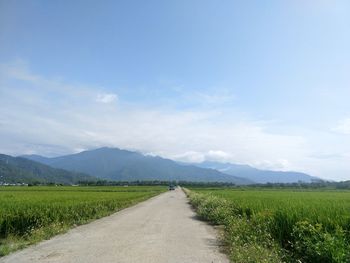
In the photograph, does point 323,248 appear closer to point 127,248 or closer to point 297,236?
point 297,236

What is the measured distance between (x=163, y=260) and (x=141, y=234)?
5.80 metres

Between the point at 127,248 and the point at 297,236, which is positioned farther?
the point at 127,248

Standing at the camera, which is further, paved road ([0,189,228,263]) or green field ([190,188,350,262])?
paved road ([0,189,228,263])

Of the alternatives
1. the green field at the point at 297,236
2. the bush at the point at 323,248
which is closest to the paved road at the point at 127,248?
the green field at the point at 297,236

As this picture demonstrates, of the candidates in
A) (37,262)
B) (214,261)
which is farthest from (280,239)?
(37,262)

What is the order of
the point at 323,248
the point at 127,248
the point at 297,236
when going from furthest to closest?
the point at 127,248, the point at 297,236, the point at 323,248

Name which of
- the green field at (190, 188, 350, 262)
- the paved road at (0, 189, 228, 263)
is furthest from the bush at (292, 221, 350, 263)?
the paved road at (0, 189, 228, 263)

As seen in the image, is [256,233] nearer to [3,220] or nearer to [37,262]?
[37,262]

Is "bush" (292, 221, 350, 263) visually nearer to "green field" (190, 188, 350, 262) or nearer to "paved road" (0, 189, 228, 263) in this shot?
"green field" (190, 188, 350, 262)

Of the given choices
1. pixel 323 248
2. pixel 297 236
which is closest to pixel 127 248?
pixel 297 236

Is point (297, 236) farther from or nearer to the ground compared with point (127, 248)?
farther from the ground

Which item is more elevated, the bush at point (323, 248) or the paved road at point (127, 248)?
the bush at point (323, 248)

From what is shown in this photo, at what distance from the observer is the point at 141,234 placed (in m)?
16.0

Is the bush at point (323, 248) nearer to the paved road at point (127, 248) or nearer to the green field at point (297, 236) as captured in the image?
the green field at point (297, 236)
